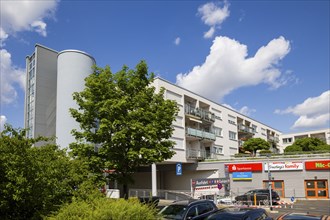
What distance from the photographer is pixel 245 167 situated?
37.5 m

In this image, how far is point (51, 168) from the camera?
40.4 ft

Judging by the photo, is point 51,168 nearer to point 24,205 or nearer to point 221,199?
point 24,205

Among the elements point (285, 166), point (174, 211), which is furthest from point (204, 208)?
point (285, 166)

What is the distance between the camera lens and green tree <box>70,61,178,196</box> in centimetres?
1723

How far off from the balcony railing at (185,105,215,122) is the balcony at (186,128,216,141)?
2.13 metres

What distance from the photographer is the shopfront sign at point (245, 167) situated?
3672 cm

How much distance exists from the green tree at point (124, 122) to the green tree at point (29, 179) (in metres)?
4.19

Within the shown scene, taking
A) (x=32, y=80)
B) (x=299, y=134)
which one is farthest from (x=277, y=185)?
(x=299, y=134)

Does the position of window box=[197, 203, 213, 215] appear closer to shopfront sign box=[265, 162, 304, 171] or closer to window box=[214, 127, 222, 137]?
shopfront sign box=[265, 162, 304, 171]

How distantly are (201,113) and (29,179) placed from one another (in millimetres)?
33302

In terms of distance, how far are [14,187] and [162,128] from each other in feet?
30.5

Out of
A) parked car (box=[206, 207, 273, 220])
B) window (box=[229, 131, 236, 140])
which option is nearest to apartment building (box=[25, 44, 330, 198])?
window (box=[229, 131, 236, 140])

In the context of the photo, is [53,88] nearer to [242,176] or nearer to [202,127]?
[202,127]

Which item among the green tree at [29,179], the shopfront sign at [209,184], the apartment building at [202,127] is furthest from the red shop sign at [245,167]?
the green tree at [29,179]
